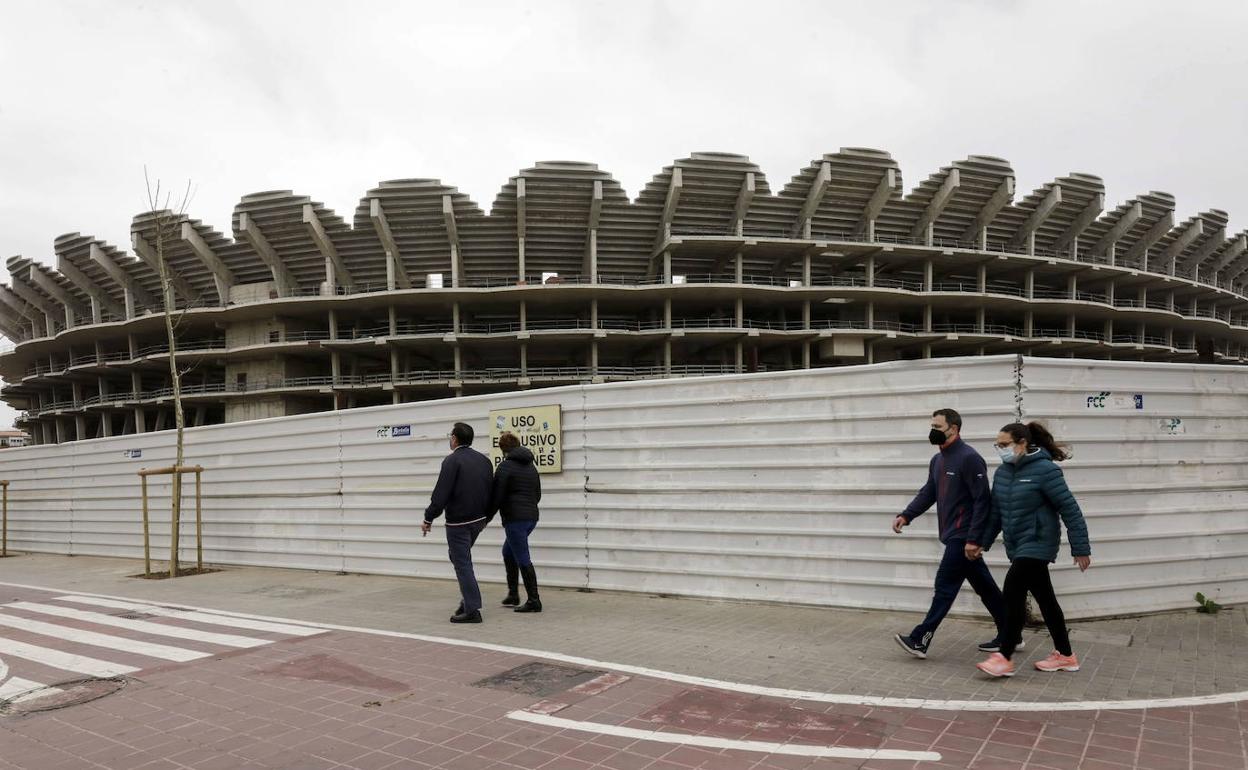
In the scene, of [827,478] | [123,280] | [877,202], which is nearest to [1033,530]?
[827,478]

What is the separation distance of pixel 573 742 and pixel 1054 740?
98.3 inches

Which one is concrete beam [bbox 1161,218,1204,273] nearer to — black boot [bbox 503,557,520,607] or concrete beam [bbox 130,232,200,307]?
black boot [bbox 503,557,520,607]

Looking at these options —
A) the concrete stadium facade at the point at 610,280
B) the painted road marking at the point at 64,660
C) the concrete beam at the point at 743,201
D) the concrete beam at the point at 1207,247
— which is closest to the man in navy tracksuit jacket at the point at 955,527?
the painted road marking at the point at 64,660

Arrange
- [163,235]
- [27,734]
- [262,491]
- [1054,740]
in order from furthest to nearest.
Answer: [163,235]
[262,491]
[27,734]
[1054,740]

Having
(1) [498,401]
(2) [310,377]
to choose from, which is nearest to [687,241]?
(2) [310,377]

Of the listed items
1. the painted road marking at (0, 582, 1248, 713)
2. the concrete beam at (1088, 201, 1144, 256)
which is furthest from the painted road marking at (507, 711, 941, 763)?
the concrete beam at (1088, 201, 1144, 256)

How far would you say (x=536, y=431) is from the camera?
8594 millimetres

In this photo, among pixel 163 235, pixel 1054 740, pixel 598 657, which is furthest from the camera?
pixel 163 235

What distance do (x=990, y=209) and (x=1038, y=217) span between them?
11.4ft

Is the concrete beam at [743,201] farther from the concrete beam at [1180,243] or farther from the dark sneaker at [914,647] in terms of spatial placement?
the dark sneaker at [914,647]

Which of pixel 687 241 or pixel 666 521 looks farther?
pixel 687 241

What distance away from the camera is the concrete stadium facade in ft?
131

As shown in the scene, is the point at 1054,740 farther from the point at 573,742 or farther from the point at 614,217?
the point at 614,217

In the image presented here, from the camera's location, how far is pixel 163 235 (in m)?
13.2
